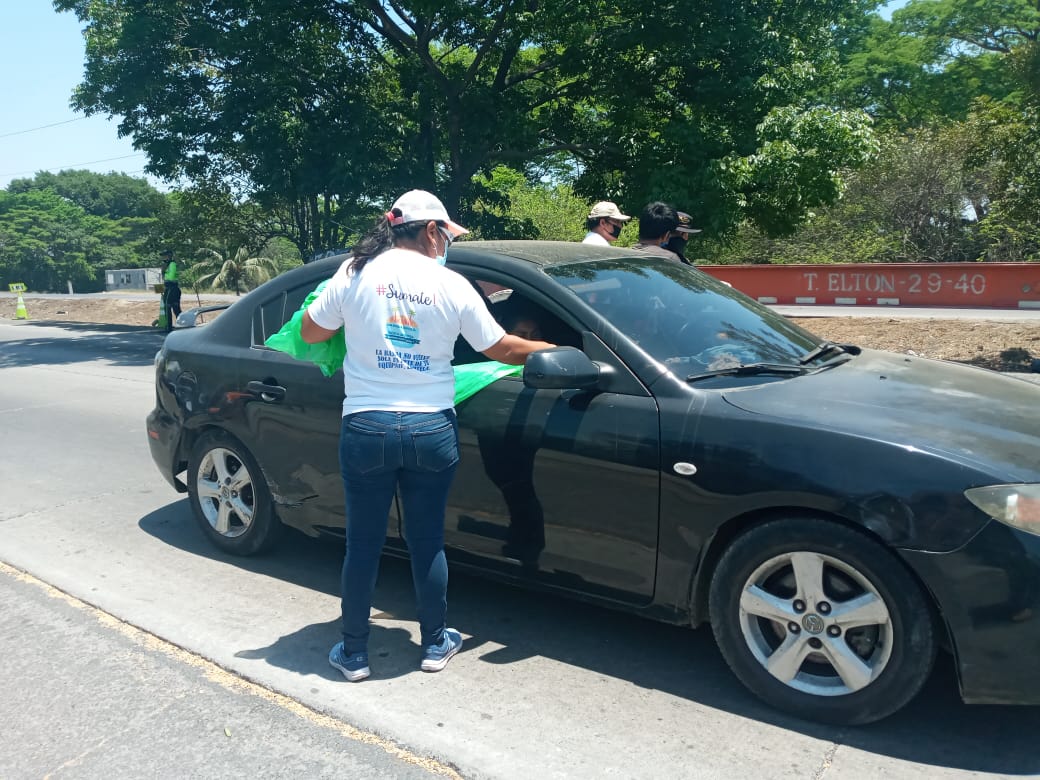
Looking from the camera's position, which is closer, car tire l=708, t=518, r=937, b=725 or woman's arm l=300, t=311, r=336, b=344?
car tire l=708, t=518, r=937, b=725

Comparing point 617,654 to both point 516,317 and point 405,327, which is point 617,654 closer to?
point 516,317

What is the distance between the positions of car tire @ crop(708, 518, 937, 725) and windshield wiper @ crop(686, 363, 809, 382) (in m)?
0.67

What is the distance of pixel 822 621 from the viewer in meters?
3.07

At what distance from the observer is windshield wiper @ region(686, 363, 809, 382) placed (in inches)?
140

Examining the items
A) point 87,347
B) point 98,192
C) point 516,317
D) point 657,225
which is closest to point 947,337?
point 657,225

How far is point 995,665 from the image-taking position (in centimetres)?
281

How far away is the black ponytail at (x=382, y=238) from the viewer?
11.2 feet

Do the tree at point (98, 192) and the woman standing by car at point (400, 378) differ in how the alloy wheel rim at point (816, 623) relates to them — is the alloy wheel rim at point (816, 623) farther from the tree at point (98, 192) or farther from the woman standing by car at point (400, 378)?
the tree at point (98, 192)

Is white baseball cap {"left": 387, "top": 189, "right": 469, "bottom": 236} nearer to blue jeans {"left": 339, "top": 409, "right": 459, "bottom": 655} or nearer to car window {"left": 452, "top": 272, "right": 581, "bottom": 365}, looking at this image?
car window {"left": 452, "top": 272, "right": 581, "bottom": 365}

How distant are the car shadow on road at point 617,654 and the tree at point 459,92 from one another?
39.5 feet

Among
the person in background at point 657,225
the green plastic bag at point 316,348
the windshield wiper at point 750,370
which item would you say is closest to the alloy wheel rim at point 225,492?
the green plastic bag at point 316,348

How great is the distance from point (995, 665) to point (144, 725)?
9.18ft

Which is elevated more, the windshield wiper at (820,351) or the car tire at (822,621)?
the windshield wiper at (820,351)

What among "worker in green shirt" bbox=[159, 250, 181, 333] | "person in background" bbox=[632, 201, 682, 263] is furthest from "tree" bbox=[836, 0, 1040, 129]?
"person in background" bbox=[632, 201, 682, 263]
